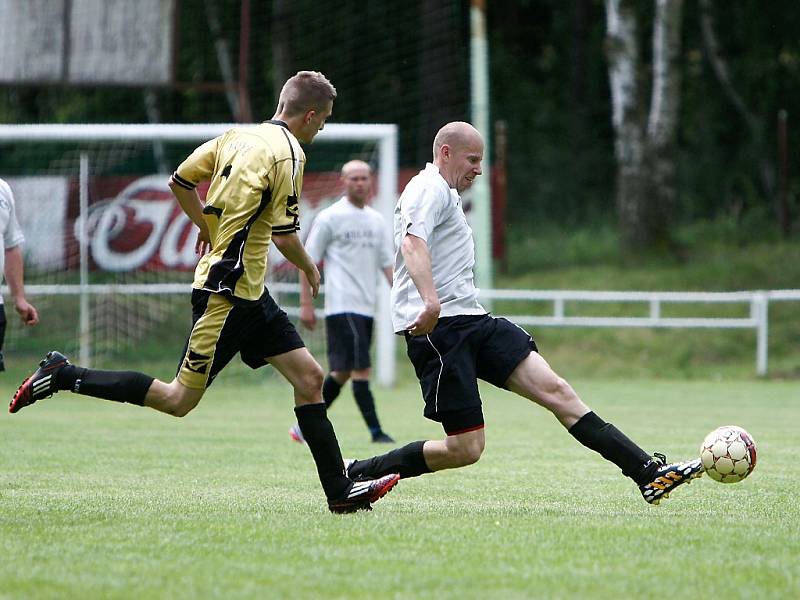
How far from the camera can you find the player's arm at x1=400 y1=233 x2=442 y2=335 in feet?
20.2

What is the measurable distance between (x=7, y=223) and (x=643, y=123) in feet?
56.5

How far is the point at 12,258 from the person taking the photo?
27.7 feet

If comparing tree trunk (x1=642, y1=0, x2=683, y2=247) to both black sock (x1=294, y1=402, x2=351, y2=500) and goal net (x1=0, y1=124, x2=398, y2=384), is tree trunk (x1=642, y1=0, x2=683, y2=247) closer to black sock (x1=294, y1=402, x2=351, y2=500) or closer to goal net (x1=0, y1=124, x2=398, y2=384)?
goal net (x1=0, y1=124, x2=398, y2=384)

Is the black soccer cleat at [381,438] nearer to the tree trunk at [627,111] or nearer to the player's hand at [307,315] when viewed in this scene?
the player's hand at [307,315]

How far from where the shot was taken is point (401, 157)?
25.9m

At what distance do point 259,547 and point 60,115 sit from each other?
2600 centimetres

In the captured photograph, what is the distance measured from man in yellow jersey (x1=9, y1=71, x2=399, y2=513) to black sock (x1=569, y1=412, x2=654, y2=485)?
95 centimetres

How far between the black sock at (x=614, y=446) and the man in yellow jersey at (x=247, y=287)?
947 mm

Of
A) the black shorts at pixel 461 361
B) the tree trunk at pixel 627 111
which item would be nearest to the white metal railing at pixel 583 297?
the tree trunk at pixel 627 111

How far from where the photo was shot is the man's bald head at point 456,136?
Answer: 6.57 meters

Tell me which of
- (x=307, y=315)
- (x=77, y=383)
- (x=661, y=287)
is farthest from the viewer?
(x=661, y=287)

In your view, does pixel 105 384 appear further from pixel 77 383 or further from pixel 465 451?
pixel 465 451

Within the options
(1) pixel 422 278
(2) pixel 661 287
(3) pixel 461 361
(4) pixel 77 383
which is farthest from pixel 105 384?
(2) pixel 661 287

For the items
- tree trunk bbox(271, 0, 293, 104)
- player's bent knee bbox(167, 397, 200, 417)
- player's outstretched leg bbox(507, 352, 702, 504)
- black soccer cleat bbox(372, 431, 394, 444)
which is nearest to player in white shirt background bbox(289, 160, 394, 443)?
black soccer cleat bbox(372, 431, 394, 444)
